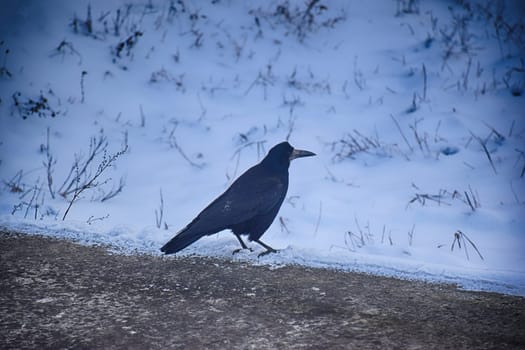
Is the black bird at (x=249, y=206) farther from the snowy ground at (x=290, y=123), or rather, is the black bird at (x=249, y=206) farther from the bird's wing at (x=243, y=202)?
the snowy ground at (x=290, y=123)

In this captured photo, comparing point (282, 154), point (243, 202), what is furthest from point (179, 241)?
point (282, 154)

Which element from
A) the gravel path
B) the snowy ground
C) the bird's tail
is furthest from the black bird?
the gravel path

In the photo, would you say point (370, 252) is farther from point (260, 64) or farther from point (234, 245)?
point (260, 64)

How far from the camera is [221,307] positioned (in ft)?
8.38

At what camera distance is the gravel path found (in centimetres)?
219

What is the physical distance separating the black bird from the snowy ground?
16 centimetres

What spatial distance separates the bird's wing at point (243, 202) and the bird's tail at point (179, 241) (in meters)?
0.11

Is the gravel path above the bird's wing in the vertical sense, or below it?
below

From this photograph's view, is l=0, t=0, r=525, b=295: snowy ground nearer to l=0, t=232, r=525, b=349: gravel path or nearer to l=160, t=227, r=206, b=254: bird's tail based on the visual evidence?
l=160, t=227, r=206, b=254: bird's tail

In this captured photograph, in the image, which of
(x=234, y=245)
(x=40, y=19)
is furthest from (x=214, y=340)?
(x=40, y=19)

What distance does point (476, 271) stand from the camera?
11.1 ft

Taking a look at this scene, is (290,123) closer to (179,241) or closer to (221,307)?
(179,241)

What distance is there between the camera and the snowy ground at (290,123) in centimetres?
467

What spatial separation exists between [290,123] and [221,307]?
4.79 metres
